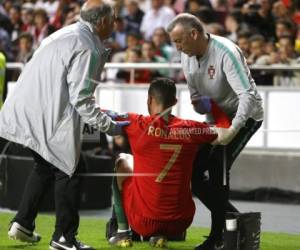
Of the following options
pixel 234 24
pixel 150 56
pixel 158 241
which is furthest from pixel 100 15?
pixel 234 24

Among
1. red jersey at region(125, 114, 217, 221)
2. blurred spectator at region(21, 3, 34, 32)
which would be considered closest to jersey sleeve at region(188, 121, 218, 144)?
red jersey at region(125, 114, 217, 221)

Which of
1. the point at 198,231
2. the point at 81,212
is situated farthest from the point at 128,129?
the point at 81,212

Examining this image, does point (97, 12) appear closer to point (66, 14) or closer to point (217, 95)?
point (217, 95)

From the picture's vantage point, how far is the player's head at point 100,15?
779cm

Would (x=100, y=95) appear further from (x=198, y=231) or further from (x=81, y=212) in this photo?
(x=198, y=231)

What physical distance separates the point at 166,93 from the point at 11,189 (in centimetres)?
436

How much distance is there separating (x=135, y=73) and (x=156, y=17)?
2.49 meters

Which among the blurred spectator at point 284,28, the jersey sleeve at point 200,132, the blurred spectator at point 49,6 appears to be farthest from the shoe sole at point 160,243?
the blurred spectator at point 49,6

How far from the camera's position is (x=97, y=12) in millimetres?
7789

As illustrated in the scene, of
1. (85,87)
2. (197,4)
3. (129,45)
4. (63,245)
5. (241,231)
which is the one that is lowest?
(63,245)

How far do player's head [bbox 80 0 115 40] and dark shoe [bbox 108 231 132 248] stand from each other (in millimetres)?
1649

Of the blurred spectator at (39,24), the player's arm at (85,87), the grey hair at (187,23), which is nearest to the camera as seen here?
the player's arm at (85,87)

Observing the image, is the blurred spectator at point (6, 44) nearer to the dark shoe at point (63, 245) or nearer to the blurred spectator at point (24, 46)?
the blurred spectator at point (24, 46)

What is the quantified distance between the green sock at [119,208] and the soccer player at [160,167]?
0.9 inches
